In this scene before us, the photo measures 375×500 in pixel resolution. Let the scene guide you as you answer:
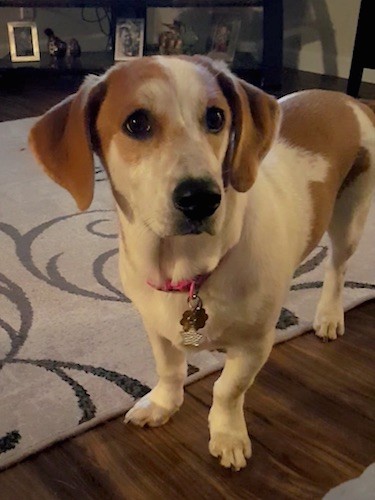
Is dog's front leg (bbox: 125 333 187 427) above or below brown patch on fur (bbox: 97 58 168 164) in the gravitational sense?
below

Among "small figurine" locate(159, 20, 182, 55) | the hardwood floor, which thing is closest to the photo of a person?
"small figurine" locate(159, 20, 182, 55)

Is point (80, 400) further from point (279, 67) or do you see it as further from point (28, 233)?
point (279, 67)

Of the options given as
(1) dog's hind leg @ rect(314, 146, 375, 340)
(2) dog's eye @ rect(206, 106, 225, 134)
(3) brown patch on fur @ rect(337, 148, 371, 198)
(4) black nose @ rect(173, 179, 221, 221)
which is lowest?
(1) dog's hind leg @ rect(314, 146, 375, 340)

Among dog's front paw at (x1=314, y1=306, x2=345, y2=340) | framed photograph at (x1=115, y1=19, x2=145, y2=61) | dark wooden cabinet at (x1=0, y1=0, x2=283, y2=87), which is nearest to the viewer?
dog's front paw at (x1=314, y1=306, x2=345, y2=340)

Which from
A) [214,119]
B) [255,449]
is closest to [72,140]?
[214,119]

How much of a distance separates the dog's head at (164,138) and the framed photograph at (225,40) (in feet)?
10.7

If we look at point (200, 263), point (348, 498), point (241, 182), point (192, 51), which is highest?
point (241, 182)

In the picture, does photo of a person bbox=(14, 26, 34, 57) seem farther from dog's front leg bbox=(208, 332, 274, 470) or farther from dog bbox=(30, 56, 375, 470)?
dog's front leg bbox=(208, 332, 274, 470)

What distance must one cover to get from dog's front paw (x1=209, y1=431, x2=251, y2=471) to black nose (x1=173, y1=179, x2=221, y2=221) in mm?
491

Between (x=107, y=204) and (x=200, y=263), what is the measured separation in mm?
1265

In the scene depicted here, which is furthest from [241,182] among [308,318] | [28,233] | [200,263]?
[28,233]

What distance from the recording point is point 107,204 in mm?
2297

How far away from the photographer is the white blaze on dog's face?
3.06 ft

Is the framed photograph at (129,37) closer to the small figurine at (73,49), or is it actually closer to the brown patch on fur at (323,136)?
the small figurine at (73,49)
